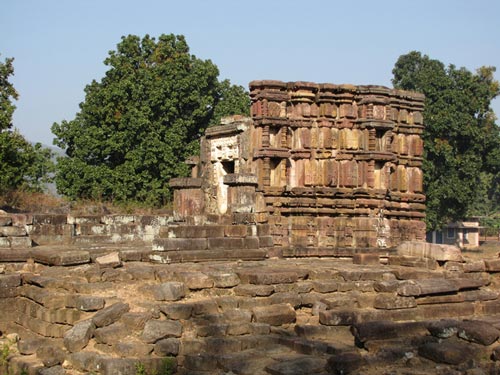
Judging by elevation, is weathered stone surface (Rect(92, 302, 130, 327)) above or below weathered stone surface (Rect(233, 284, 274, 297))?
below

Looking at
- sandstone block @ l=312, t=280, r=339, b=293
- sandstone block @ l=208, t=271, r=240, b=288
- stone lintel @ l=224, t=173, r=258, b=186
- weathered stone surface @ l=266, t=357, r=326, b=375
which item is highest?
stone lintel @ l=224, t=173, r=258, b=186

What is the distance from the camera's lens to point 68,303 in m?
9.70

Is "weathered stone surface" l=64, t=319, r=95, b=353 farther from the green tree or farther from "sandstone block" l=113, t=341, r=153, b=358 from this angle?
the green tree

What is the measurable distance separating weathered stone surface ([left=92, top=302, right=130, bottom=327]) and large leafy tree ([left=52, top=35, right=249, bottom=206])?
18.4 meters

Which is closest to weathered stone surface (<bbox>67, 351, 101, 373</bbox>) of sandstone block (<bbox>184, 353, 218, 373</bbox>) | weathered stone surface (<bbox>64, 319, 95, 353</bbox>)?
weathered stone surface (<bbox>64, 319, 95, 353</bbox>)

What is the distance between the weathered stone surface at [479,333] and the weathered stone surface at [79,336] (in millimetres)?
4943

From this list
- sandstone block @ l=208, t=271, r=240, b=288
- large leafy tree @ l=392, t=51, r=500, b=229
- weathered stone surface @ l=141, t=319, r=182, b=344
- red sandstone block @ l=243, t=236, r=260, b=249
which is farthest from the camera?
large leafy tree @ l=392, t=51, r=500, b=229

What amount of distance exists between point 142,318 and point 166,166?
20.1 meters

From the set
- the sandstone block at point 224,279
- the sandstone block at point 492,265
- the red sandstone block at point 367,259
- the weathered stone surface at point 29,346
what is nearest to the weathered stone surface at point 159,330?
the sandstone block at point 224,279

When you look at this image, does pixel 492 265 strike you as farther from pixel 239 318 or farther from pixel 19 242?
pixel 19 242

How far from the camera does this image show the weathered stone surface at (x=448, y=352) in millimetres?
8297

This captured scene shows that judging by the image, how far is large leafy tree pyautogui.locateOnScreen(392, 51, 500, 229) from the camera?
113ft

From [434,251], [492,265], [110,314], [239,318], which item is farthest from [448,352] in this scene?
[434,251]

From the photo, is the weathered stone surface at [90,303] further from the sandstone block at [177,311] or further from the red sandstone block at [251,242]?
the red sandstone block at [251,242]
